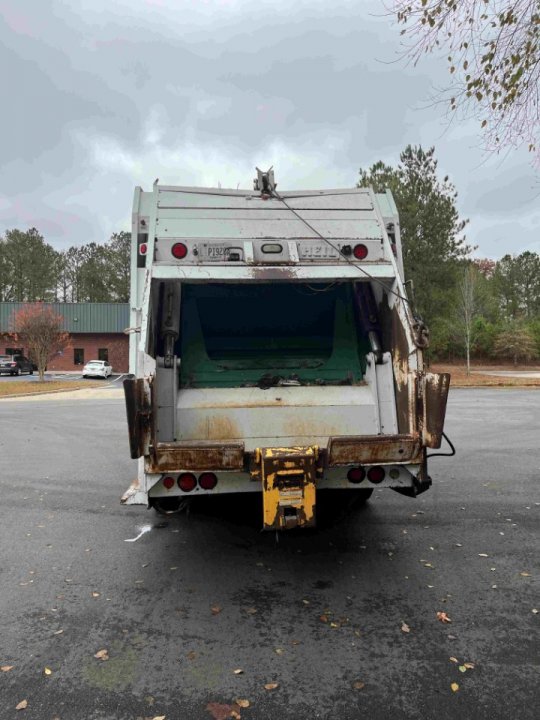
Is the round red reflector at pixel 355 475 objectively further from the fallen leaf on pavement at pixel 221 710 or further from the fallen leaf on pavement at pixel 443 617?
the fallen leaf on pavement at pixel 221 710

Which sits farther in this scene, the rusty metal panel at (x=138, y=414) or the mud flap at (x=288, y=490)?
the mud flap at (x=288, y=490)

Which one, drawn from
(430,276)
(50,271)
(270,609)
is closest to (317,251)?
(270,609)

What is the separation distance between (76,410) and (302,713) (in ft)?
48.2

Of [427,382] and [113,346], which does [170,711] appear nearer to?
[427,382]

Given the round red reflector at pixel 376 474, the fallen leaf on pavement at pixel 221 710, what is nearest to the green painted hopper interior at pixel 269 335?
the round red reflector at pixel 376 474

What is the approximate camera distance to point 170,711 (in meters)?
2.61

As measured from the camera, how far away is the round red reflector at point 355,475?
406 centimetres

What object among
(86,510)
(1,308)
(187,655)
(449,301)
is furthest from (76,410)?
(1,308)

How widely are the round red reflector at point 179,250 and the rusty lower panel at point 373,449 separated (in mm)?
1888

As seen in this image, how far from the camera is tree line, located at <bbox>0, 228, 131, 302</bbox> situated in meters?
55.5

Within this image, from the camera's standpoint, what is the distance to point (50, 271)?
57031mm

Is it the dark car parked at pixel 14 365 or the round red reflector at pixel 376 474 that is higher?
the round red reflector at pixel 376 474

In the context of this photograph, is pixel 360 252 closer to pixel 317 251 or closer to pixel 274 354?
pixel 317 251

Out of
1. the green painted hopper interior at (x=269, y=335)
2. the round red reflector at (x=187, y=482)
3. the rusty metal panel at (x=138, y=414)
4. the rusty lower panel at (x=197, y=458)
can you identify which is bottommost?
the round red reflector at (x=187, y=482)
